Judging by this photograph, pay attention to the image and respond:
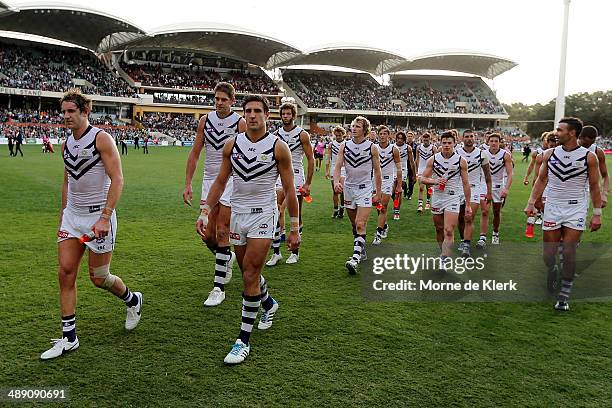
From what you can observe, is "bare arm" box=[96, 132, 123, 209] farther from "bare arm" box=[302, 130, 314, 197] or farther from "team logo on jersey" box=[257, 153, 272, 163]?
"bare arm" box=[302, 130, 314, 197]

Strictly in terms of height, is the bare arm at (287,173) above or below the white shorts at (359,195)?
above

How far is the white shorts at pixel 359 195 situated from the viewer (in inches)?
300

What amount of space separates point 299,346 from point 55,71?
59223 mm

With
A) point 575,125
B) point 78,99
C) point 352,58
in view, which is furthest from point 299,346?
point 352,58

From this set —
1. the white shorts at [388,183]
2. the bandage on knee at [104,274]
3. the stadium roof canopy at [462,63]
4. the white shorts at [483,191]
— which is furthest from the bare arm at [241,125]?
the stadium roof canopy at [462,63]

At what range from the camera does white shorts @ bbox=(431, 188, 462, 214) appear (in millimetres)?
7277

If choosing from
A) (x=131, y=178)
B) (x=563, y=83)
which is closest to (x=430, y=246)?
(x=131, y=178)

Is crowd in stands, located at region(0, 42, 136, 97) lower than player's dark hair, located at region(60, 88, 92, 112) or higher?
higher

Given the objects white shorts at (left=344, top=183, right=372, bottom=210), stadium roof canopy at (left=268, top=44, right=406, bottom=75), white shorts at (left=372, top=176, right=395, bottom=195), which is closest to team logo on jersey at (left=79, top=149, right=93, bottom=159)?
white shorts at (left=344, top=183, right=372, bottom=210)

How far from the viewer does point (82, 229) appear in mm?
4465

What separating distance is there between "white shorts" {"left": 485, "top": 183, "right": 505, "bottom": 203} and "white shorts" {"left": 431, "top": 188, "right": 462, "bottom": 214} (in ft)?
8.09

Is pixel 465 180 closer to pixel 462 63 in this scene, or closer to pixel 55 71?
pixel 55 71

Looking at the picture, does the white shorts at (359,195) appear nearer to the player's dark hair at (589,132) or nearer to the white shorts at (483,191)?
the white shorts at (483,191)

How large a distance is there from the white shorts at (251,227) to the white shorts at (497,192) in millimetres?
6186
